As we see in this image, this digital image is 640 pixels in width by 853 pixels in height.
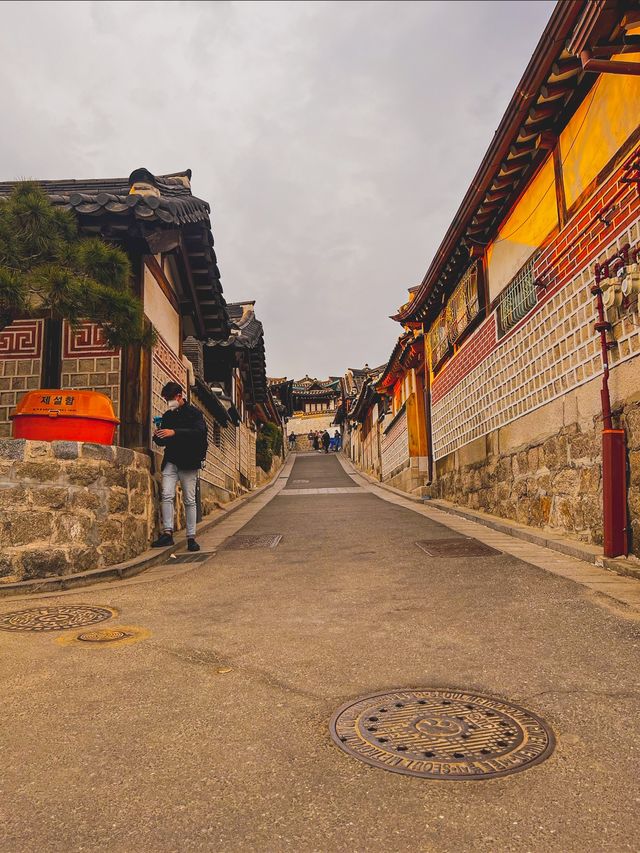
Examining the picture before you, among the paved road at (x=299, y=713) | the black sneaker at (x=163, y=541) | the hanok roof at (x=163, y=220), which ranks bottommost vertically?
the paved road at (x=299, y=713)

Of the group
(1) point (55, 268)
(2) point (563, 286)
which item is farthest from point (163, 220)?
(2) point (563, 286)

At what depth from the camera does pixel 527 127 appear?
6.67 meters

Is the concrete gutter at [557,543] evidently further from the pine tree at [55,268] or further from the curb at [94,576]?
the pine tree at [55,268]

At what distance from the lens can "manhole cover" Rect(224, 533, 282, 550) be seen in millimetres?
7375

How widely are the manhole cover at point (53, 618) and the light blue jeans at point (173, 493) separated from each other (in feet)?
8.59

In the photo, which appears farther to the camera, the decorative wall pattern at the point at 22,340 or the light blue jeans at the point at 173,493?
the decorative wall pattern at the point at 22,340

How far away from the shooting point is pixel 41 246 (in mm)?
5492

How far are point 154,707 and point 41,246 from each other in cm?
444

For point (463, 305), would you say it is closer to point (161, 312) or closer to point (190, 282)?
point (190, 282)

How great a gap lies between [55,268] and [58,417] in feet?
4.63

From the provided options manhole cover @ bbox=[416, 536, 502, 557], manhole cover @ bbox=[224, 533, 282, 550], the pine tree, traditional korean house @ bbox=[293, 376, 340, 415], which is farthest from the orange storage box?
traditional korean house @ bbox=[293, 376, 340, 415]

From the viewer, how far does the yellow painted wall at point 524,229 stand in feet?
24.0

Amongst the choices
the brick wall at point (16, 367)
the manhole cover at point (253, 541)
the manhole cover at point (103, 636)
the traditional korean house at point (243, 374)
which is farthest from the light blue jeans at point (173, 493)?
the traditional korean house at point (243, 374)

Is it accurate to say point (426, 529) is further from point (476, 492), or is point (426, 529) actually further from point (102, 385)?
point (102, 385)
